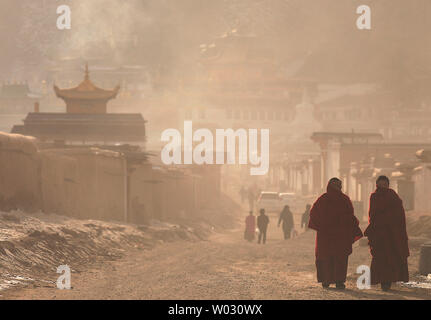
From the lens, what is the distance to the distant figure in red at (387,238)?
10438 mm

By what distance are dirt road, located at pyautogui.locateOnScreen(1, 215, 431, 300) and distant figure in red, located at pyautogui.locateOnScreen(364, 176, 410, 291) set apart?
21cm

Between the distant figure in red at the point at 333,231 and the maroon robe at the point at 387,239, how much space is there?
0.80 feet

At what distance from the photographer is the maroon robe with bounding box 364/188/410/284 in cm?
1044

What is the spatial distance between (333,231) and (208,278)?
69.7 inches

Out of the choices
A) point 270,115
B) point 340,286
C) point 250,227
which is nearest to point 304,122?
point 270,115

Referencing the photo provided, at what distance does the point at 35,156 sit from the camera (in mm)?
17328

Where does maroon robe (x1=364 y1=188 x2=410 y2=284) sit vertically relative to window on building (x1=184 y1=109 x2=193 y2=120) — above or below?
below

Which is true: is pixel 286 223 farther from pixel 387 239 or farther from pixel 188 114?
pixel 188 114

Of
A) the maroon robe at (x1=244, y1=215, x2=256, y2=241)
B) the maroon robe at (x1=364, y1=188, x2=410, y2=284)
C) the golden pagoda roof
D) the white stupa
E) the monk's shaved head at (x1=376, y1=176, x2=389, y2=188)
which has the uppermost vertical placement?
the white stupa

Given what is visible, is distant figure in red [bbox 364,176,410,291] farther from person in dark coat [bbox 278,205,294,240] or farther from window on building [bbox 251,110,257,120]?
window on building [bbox 251,110,257,120]

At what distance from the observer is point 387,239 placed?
416 inches

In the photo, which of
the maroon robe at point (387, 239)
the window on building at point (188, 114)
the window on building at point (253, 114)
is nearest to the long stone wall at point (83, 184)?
the maroon robe at point (387, 239)

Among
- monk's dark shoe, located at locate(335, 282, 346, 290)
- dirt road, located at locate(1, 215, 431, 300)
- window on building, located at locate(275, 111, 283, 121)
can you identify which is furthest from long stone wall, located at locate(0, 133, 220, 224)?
window on building, located at locate(275, 111, 283, 121)

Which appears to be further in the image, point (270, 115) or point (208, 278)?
point (270, 115)
